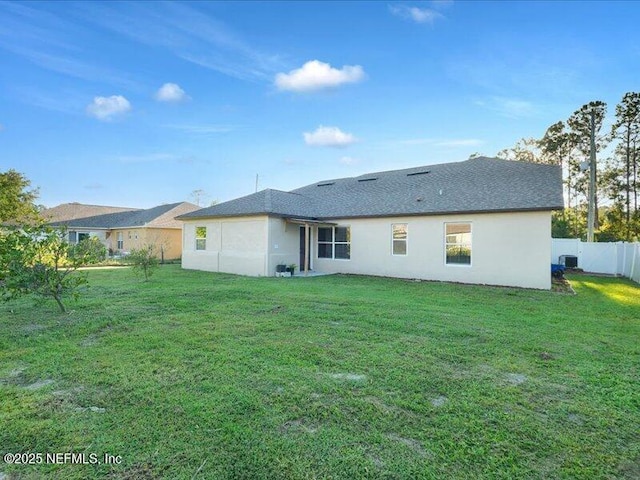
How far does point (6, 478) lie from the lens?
2248 mm

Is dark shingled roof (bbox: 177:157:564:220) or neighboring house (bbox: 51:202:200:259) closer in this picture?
dark shingled roof (bbox: 177:157:564:220)

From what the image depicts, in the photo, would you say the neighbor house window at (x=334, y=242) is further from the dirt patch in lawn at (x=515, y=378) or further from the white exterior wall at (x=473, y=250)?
the dirt patch in lawn at (x=515, y=378)

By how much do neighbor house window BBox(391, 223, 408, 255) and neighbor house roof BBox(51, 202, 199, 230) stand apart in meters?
18.5

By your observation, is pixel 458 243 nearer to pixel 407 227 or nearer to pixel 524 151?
pixel 407 227

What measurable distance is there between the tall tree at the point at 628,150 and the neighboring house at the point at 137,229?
32.7 m

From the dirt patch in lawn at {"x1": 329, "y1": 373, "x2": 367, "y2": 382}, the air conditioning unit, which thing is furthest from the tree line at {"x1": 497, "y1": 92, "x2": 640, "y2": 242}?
the dirt patch in lawn at {"x1": 329, "y1": 373, "x2": 367, "y2": 382}

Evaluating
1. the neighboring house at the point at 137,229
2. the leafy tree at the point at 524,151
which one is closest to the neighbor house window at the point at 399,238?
the neighboring house at the point at 137,229

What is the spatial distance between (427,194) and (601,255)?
11.0 m

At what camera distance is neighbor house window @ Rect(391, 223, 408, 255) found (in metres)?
14.8

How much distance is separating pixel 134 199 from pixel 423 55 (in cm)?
3706

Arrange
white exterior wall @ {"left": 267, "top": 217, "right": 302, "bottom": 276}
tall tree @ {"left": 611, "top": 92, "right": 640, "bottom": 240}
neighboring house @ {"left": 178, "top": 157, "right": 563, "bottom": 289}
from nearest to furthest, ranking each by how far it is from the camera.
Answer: neighboring house @ {"left": 178, "top": 157, "right": 563, "bottom": 289}, white exterior wall @ {"left": 267, "top": 217, "right": 302, "bottom": 276}, tall tree @ {"left": 611, "top": 92, "right": 640, "bottom": 240}

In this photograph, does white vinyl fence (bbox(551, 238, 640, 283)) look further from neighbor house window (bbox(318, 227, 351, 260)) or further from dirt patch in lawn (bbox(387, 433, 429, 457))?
dirt patch in lawn (bbox(387, 433, 429, 457))

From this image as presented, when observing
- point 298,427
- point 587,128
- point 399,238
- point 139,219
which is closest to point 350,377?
point 298,427

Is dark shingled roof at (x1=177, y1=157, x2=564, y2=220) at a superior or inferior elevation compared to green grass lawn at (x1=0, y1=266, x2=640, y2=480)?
superior
